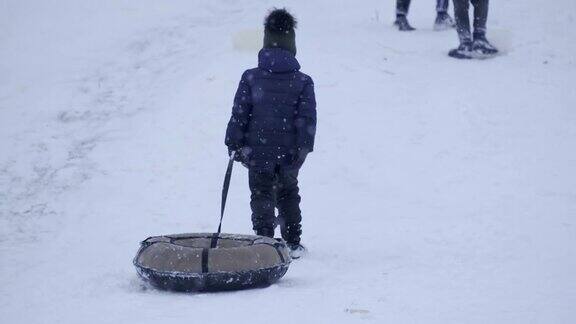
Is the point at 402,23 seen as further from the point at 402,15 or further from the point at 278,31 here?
the point at 278,31

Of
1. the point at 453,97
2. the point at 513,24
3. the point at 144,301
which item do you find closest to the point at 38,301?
the point at 144,301

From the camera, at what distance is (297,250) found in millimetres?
6035

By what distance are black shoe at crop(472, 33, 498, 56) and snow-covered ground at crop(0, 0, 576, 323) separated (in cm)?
28

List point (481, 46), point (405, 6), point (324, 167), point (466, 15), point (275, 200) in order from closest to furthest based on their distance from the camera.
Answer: point (275, 200) → point (324, 167) → point (466, 15) → point (481, 46) → point (405, 6)

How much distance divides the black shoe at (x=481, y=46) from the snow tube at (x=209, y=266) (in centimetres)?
696

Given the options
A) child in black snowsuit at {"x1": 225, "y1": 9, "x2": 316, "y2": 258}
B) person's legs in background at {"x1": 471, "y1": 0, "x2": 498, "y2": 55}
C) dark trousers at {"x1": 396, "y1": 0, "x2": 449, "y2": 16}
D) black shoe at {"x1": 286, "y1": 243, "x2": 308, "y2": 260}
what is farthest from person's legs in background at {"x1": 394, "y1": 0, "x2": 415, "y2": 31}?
black shoe at {"x1": 286, "y1": 243, "x2": 308, "y2": 260}

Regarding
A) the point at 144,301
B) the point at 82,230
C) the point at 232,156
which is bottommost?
the point at 82,230

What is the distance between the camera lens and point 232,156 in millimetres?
5605

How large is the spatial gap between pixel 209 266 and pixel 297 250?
1.37 metres

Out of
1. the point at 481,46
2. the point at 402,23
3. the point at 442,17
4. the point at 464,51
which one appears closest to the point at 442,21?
the point at 442,17

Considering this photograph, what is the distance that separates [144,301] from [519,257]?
2866 mm

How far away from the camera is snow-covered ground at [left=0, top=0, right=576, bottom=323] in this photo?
15.4 feet

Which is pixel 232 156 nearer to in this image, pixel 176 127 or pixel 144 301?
pixel 144 301

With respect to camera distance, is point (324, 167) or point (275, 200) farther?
point (324, 167)
